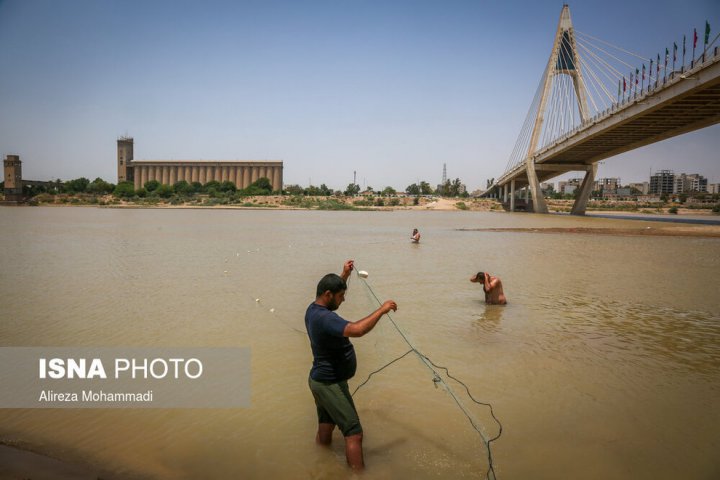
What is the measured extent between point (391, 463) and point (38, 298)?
31.9 feet

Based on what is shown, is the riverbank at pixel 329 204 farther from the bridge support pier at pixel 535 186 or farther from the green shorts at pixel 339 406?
the green shorts at pixel 339 406

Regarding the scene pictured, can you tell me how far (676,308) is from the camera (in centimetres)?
1059

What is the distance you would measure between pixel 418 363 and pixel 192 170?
172500mm

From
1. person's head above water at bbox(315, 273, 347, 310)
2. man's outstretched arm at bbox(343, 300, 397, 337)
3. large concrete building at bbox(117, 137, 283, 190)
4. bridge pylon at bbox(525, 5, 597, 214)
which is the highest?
bridge pylon at bbox(525, 5, 597, 214)

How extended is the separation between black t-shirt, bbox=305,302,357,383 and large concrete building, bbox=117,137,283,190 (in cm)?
15953

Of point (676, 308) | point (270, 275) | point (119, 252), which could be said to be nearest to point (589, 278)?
point (676, 308)

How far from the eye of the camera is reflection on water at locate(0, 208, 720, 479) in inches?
174

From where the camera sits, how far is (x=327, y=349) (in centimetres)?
401

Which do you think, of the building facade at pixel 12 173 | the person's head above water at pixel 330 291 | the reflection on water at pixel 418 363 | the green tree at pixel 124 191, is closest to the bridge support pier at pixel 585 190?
the reflection on water at pixel 418 363

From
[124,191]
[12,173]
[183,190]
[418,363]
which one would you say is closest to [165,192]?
[183,190]

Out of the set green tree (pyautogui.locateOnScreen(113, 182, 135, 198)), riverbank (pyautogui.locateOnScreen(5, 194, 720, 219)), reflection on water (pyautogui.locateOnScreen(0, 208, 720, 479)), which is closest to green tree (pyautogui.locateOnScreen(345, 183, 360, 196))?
riverbank (pyautogui.locateOnScreen(5, 194, 720, 219))

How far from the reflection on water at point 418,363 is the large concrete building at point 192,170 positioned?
148 m

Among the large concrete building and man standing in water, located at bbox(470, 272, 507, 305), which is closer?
man standing in water, located at bbox(470, 272, 507, 305)

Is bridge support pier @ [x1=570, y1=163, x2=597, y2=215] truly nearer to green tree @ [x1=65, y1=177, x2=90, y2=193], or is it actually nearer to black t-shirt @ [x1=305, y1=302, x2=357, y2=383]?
black t-shirt @ [x1=305, y1=302, x2=357, y2=383]
